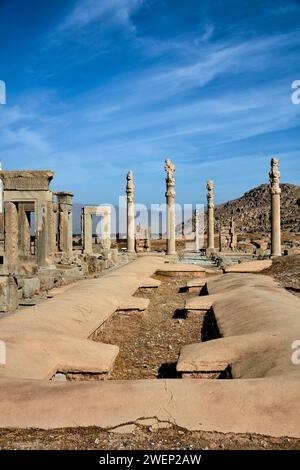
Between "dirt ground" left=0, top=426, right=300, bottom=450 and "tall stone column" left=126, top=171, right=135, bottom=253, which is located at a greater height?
"tall stone column" left=126, top=171, right=135, bottom=253

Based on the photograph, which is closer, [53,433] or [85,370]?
[53,433]

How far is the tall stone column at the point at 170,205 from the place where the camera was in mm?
23703

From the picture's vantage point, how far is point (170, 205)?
23828mm

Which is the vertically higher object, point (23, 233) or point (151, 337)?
point (23, 233)

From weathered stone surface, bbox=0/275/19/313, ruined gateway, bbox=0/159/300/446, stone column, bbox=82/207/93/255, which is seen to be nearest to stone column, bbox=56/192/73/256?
stone column, bbox=82/207/93/255

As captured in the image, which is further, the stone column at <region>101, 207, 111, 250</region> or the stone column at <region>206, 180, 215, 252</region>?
the stone column at <region>206, 180, 215, 252</region>

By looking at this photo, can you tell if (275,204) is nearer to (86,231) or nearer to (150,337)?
(86,231)

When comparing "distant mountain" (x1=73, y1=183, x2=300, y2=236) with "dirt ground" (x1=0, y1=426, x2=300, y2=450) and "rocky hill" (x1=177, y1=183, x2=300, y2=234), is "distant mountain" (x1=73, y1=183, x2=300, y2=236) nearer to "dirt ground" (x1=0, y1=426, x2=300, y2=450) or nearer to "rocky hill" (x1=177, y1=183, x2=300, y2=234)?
"rocky hill" (x1=177, y1=183, x2=300, y2=234)

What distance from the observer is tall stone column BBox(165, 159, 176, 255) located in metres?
23.7

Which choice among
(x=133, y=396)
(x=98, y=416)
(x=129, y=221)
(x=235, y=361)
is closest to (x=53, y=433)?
(x=98, y=416)

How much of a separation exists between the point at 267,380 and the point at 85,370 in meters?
2.19

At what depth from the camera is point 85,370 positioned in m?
5.05

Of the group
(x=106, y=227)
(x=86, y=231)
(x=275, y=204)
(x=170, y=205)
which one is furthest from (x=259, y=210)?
(x=275, y=204)
